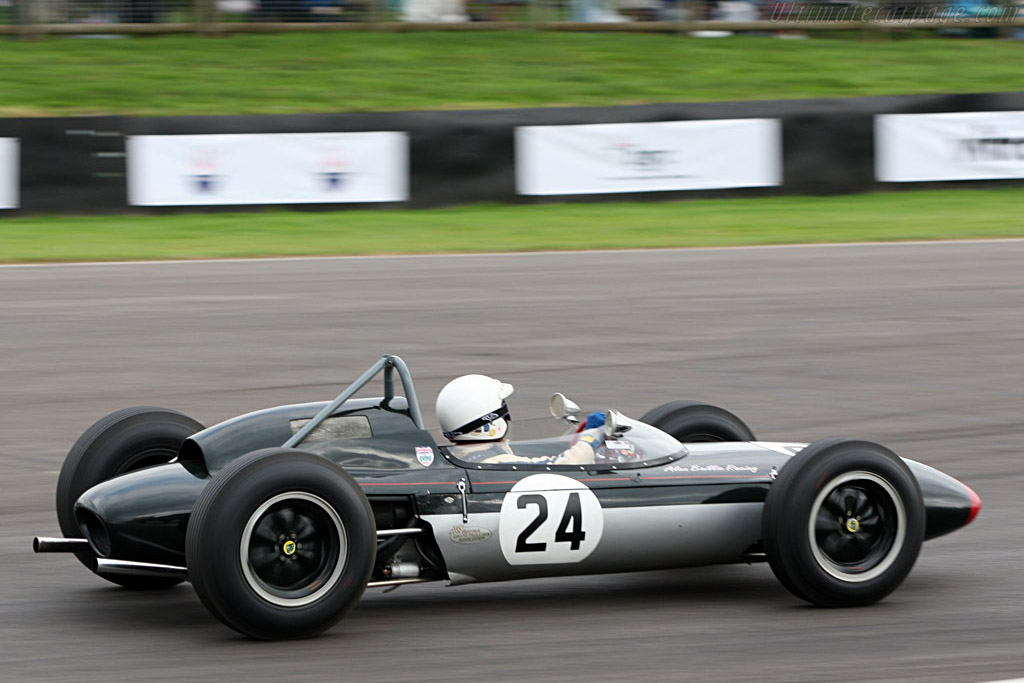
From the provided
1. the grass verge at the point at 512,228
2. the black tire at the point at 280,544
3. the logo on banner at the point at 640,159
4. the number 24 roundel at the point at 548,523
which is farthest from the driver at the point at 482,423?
the logo on banner at the point at 640,159

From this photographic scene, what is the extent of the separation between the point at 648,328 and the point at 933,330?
2234mm

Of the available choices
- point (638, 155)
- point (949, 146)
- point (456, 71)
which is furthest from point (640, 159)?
point (456, 71)

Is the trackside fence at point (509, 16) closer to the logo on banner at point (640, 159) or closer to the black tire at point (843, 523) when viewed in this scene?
the logo on banner at point (640, 159)

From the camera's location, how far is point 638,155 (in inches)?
732

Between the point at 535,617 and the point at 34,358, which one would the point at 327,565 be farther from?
the point at 34,358

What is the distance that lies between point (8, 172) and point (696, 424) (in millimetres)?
12872

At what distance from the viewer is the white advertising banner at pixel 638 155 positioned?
1831 cm

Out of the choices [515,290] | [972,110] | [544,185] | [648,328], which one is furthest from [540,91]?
[648,328]

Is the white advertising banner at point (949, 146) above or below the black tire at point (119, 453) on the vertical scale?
above

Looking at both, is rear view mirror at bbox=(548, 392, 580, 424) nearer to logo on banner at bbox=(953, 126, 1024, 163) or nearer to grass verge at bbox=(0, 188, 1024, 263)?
grass verge at bbox=(0, 188, 1024, 263)

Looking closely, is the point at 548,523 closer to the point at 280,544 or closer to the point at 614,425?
the point at 614,425

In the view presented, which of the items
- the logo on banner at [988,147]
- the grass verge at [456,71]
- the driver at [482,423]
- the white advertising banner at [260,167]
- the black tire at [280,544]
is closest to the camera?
the black tire at [280,544]

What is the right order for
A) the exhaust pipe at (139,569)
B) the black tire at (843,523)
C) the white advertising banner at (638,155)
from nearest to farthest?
the exhaust pipe at (139,569), the black tire at (843,523), the white advertising banner at (638,155)

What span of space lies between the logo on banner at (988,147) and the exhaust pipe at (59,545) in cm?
1607
